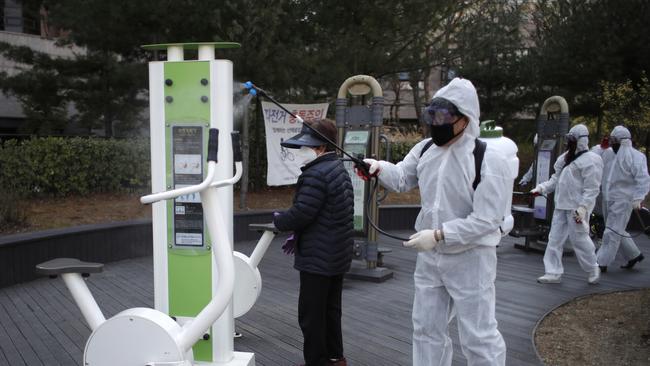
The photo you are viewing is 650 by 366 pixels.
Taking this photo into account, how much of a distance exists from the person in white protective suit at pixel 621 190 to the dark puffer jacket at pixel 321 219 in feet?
15.7

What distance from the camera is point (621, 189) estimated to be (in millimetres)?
6801

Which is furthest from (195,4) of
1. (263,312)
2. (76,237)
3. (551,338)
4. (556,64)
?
(556,64)

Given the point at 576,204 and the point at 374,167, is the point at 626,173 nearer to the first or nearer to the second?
the point at 576,204

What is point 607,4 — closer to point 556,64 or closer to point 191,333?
point 556,64

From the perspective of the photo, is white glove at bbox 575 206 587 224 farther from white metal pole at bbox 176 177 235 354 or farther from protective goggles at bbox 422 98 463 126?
white metal pole at bbox 176 177 235 354

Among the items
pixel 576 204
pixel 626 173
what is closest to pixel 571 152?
pixel 576 204

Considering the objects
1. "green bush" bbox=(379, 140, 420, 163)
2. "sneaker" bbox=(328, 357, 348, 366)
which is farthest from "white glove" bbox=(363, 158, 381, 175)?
"green bush" bbox=(379, 140, 420, 163)

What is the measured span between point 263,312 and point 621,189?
4.80 meters

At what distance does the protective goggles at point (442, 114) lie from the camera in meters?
2.81

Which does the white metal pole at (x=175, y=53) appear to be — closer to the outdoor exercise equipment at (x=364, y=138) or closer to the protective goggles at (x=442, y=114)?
the protective goggles at (x=442, y=114)

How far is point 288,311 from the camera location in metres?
4.96

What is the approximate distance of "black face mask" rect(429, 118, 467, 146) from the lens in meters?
2.82

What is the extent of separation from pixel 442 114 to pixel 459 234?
623mm

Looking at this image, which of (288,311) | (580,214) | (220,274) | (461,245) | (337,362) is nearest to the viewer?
(220,274)
